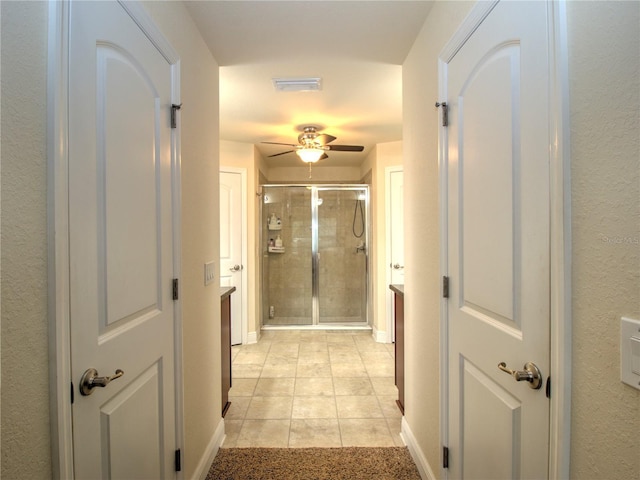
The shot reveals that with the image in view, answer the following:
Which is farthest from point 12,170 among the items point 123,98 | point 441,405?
point 441,405

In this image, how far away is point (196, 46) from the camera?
5.25 feet

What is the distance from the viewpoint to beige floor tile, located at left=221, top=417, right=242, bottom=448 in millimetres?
1937

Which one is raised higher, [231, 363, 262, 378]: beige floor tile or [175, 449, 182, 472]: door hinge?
[175, 449, 182, 472]: door hinge

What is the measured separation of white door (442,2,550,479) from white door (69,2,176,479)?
1147mm

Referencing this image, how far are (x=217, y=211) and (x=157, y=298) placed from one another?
0.84 meters

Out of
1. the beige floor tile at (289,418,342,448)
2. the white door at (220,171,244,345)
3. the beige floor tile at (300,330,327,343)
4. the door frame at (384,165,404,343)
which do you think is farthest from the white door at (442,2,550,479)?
the white door at (220,171,244,345)

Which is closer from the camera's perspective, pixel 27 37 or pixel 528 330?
pixel 27 37

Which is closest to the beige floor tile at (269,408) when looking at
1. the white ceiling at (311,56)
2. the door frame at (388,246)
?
the door frame at (388,246)

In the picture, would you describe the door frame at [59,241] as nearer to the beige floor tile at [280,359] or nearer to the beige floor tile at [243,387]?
the beige floor tile at [243,387]

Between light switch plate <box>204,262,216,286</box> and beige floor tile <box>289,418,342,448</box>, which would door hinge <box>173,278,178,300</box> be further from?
beige floor tile <box>289,418,342,448</box>

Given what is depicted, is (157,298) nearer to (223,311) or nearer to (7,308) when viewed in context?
(7,308)

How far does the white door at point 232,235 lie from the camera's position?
3.73 m

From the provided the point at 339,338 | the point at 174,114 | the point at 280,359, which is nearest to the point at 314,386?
the point at 280,359

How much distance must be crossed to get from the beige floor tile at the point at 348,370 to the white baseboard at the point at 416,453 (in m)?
0.92
